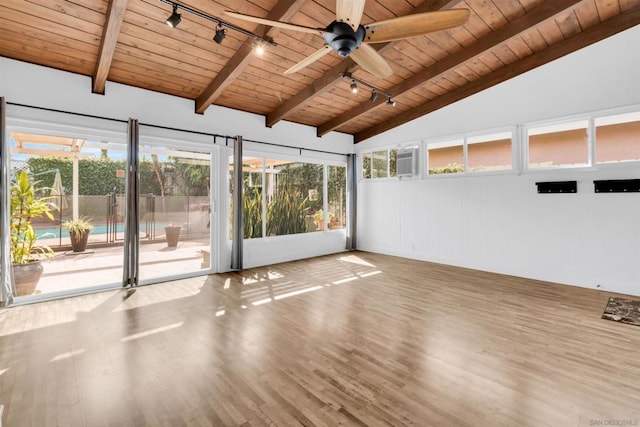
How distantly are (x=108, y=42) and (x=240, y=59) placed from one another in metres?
1.40

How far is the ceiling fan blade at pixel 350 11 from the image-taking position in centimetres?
211

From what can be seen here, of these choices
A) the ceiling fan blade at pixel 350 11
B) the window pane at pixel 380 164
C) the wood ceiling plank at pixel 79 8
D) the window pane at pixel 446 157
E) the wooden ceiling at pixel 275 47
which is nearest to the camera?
the ceiling fan blade at pixel 350 11

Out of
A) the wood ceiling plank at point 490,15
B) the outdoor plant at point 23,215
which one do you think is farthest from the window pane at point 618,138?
the outdoor plant at point 23,215

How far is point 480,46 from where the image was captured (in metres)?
4.23

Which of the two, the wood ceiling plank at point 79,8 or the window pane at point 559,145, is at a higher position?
the wood ceiling plank at point 79,8

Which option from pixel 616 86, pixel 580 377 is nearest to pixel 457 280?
pixel 580 377

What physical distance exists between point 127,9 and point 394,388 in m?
4.23

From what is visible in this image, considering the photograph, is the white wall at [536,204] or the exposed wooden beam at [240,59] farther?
the white wall at [536,204]

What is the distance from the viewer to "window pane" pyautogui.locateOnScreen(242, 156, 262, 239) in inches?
227

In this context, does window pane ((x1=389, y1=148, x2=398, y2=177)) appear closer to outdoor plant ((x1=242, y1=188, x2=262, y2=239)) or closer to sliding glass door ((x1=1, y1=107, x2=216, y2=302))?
outdoor plant ((x1=242, y1=188, x2=262, y2=239))

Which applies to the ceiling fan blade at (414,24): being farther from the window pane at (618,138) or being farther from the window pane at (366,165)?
the window pane at (366,165)

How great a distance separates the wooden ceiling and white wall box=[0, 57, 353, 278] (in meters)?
0.14

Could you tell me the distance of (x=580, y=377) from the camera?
2195mm

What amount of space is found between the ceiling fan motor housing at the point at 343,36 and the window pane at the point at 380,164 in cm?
484
